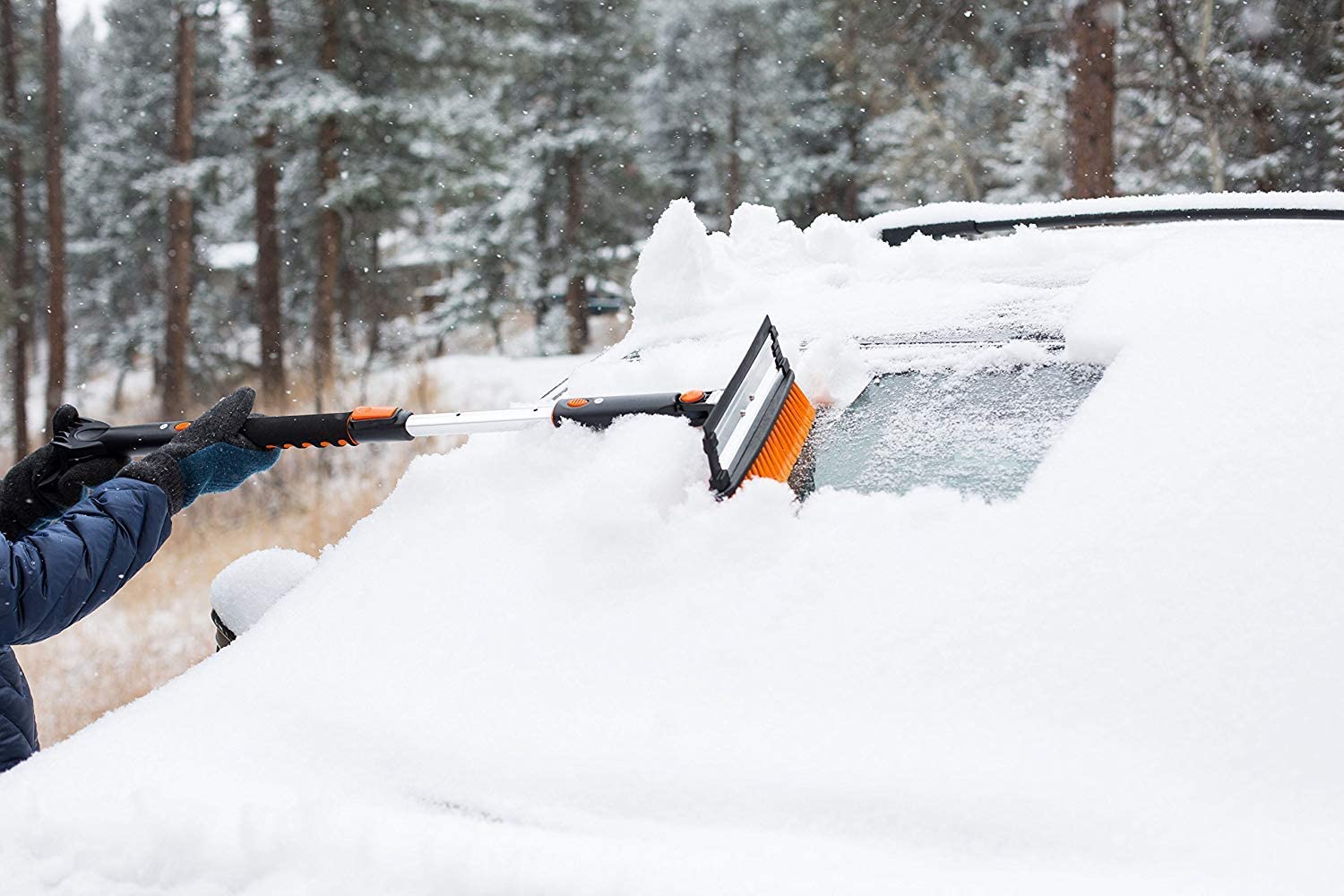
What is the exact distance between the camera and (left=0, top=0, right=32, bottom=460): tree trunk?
56.4 ft

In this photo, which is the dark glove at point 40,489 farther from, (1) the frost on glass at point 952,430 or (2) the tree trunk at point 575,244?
(2) the tree trunk at point 575,244

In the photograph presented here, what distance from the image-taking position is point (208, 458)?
7.95ft

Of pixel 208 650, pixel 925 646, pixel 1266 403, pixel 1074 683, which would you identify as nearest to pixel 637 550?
pixel 925 646

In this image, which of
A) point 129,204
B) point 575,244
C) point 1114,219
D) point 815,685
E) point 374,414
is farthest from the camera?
point 129,204

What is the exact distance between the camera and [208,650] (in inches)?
280

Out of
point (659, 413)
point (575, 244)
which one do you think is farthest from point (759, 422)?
point (575, 244)

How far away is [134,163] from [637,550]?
2483 centimetres

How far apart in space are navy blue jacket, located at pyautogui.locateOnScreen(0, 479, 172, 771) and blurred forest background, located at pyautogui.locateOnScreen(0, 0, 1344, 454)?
261cm

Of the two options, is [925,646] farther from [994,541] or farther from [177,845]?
[177,845]

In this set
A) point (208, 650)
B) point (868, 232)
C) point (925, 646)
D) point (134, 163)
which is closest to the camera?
point (925, 646)

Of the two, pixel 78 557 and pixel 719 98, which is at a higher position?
pixel 719 98

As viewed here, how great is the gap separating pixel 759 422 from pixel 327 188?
13.1 meters

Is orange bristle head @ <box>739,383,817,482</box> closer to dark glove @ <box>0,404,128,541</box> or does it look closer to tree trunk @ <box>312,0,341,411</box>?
dark glove @ <box>0,404,128,541</box>

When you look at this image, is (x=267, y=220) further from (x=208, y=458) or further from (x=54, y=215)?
(x=208, y=458)
